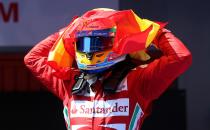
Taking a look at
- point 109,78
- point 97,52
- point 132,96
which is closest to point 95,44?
point 97,52

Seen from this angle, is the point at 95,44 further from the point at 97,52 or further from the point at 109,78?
the point at 109,78

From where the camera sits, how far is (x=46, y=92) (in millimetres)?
6262

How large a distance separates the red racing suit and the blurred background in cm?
222

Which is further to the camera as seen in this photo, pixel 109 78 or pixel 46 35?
pixel 46 35

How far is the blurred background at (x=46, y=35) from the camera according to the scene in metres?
5.46

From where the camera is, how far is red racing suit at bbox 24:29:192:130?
3160 millimetres

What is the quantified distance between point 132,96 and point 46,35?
7.83ft

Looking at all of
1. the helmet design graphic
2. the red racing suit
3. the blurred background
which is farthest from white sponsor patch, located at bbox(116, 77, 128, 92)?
the blurred background

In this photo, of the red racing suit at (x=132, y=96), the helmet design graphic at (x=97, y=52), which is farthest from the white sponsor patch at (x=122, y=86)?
the helmet design graphic at (x=97, y=52)

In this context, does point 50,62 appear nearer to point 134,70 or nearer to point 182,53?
point 134,70

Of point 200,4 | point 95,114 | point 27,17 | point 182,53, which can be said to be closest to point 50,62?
point 95,114

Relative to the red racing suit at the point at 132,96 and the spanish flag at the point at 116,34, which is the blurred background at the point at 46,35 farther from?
the red racing suit at the point at 132,96

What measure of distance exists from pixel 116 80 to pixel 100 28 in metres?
0.26

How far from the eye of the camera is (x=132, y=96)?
10.6 feet
